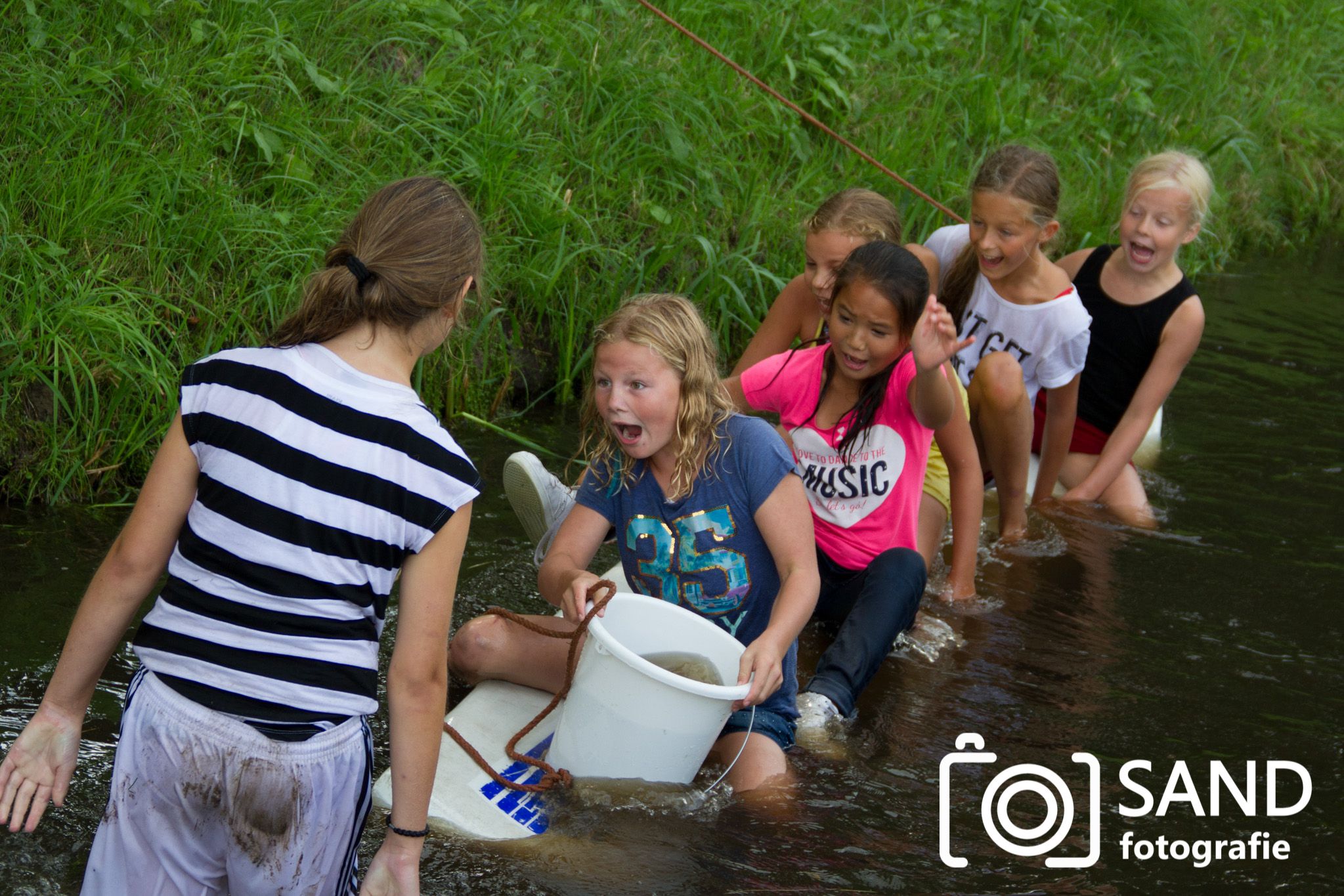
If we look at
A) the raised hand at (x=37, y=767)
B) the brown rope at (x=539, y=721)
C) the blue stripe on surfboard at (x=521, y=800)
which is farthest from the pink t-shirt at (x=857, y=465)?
the raised hand at (x=37, y=767)

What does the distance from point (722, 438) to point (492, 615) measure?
0.65 meters

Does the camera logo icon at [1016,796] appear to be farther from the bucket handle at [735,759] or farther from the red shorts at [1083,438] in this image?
the red shorts at [1083,438]

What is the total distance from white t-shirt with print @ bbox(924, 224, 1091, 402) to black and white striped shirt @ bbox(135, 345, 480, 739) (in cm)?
258

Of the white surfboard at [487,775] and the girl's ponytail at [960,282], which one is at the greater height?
the girl's ponytail at [960,282]

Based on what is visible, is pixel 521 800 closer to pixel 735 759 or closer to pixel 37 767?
pixel 735 759

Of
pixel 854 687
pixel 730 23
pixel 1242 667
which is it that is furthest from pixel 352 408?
pixel 730 23

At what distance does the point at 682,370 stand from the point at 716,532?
0.32 meters

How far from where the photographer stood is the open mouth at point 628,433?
247 centimetres

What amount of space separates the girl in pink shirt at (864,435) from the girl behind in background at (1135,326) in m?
1.37

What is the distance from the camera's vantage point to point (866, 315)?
296cm

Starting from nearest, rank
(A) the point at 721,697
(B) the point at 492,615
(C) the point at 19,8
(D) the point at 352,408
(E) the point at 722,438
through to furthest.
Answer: (D) the point at 352,408, (A) the point at 721,697, (E) the point at 722,438, (B) the point at 492,615, (C) the point at 19,8

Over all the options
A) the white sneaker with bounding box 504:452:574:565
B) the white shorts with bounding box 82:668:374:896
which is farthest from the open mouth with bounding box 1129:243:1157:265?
the white shorts with bounding box 82:668:374:896

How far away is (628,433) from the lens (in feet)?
8.16

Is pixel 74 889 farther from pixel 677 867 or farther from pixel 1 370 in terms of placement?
pixel 1 370
